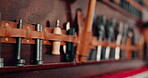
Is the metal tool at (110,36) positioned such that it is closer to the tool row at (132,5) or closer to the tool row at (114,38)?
the tool row at (114,38)

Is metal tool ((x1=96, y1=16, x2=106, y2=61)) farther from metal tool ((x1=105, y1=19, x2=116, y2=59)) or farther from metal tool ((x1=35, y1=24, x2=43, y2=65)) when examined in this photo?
metal tool ((x1=35, y1=24, x2=43, y2=65))

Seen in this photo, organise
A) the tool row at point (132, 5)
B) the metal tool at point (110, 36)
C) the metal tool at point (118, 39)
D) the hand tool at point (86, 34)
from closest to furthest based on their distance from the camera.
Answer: the hand tool at point (86, 34), the metal tool at point (110, 36), the metal tool at point (118, 39), the tool row at point (132, 5)

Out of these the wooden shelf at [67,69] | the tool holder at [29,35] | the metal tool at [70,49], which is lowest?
the wooden shelf at [67,69]

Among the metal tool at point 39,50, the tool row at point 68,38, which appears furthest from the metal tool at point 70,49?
the metal tool at point 39,50

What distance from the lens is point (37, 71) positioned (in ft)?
4.60

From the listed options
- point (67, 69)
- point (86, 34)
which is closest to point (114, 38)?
point (86, 34)

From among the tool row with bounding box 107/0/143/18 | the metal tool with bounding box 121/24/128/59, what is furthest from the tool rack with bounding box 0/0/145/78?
the metal tool with bounding box 121/24/128/59

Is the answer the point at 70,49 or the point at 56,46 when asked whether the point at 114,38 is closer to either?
the point at 70,49

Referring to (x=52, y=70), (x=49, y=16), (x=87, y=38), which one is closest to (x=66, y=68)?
(x=52, y=70)

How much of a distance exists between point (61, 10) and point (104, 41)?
72 cm

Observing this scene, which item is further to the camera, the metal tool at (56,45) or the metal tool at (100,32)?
the metal tool at (100,32)

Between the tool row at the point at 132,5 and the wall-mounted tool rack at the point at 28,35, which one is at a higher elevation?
the tool row at the point at 132,5

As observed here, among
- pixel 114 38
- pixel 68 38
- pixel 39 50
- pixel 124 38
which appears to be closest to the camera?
pixel 39 50

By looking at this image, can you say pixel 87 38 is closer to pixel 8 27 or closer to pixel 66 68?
pixel 66 68
